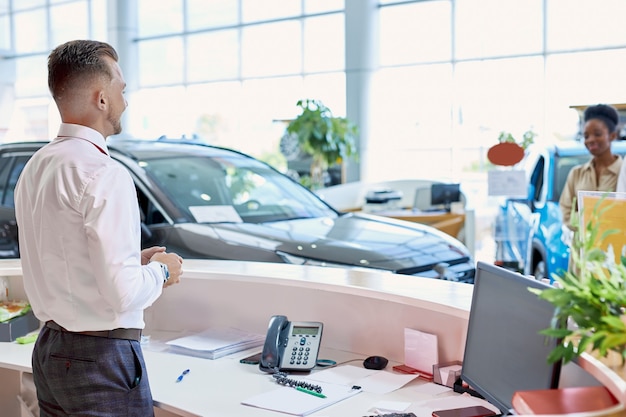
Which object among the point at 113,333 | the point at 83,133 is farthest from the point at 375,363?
the point at 83,133

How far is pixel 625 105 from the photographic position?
776 centimetres

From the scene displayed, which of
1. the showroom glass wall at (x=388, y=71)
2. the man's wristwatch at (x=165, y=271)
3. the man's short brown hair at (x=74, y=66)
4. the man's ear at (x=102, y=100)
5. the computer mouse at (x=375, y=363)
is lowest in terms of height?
the computer mouse at (x=375, y=363)

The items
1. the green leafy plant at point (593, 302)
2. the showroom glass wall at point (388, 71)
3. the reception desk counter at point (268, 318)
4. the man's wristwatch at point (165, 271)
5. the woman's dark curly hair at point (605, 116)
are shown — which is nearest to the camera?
the green leafy plant at point (593, 302)

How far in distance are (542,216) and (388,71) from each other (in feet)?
23.2

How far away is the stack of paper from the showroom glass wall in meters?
8.30

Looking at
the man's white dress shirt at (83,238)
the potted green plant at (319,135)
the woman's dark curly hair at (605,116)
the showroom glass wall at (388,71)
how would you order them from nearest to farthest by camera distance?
the man's white dress shirt at (83,238)
the woman's dark curly hair at (605,116)
the potted green plant at (319,135)
the showroom glass wall at (388,71)

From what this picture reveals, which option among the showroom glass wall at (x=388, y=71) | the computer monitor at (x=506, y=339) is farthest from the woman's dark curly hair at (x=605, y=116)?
the showroom glass wall at (x=388, y=71)

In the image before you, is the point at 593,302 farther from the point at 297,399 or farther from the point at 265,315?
the point at 265,315

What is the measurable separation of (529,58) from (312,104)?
3.30 m

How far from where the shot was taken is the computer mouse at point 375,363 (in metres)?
2.92

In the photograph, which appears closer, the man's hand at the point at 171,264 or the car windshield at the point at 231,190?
the man's hand at the point at 171,264

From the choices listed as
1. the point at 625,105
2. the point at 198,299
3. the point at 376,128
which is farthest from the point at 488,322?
the point at 376,128

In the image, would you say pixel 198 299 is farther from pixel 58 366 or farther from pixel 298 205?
pixel 298 205

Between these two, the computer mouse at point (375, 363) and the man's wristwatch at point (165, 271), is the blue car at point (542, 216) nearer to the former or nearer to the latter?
the computer mouse at point (375, 363)
